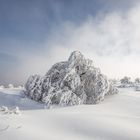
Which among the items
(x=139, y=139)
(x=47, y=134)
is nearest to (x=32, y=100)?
(x=47, y=134)

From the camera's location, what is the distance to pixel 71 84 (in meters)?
10.1

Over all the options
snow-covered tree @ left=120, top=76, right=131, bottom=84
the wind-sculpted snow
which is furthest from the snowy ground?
snow-covered tree @ left=120, top=76, right=131, bottom=84

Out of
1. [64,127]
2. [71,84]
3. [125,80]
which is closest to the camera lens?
[64,127]

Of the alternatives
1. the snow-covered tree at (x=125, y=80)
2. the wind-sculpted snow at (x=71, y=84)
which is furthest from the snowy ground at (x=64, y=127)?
the snow-covered tree at (x=125, y=80)

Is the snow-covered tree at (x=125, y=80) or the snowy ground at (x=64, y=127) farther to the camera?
the snow-covered tree at (x=125, y=80)

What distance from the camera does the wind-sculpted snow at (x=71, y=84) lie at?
9719mm

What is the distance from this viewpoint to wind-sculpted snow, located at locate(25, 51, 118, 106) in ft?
31.9

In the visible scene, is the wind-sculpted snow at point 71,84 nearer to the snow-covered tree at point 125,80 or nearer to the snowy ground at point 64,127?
the snowy ground at point 64,127

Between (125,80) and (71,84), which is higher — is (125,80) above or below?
above

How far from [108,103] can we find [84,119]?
4.02 meters

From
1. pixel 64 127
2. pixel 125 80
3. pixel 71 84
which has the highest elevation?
pixel 125 80

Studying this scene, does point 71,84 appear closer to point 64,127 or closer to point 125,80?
point 64,127

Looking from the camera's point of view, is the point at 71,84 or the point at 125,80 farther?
the point at 125,80

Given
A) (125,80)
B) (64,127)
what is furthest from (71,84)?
(125,80)
